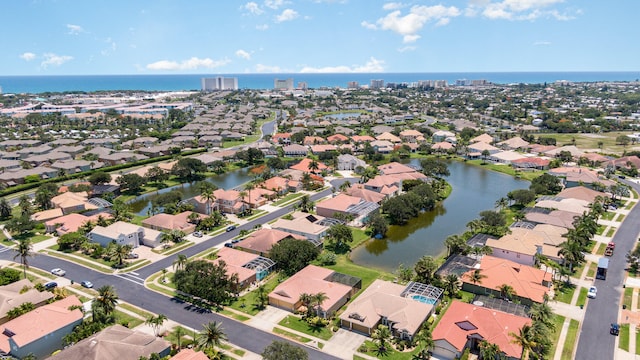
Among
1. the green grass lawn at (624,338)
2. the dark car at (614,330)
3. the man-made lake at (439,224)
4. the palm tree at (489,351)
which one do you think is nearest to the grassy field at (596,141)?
the man-made lake at (439,224)

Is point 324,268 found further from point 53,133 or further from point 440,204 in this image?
point 53,133

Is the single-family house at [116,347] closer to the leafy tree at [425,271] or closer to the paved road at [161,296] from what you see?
the paved road at [161,296]

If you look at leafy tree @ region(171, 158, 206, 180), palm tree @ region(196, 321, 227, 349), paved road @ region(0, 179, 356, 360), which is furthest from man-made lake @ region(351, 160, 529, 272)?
leafy tree @ region(171, 158, 206, 180)

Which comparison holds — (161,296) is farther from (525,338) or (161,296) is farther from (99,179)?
(99,179)

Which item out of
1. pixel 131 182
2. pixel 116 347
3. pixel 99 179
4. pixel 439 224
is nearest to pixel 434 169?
pixel 439 224

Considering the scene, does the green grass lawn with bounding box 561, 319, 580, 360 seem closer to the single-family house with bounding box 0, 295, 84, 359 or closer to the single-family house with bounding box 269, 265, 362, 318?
the single-family house with bounding box 269, 265, 362, 318

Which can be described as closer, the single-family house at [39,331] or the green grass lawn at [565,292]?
the single-family house at [39,331]

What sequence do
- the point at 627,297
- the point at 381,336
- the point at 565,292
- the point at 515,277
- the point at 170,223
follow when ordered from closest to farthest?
the point at 381,336 → the point at 627,297 → the point at 515,277 → the point at 565,292 → the point at 170,223
